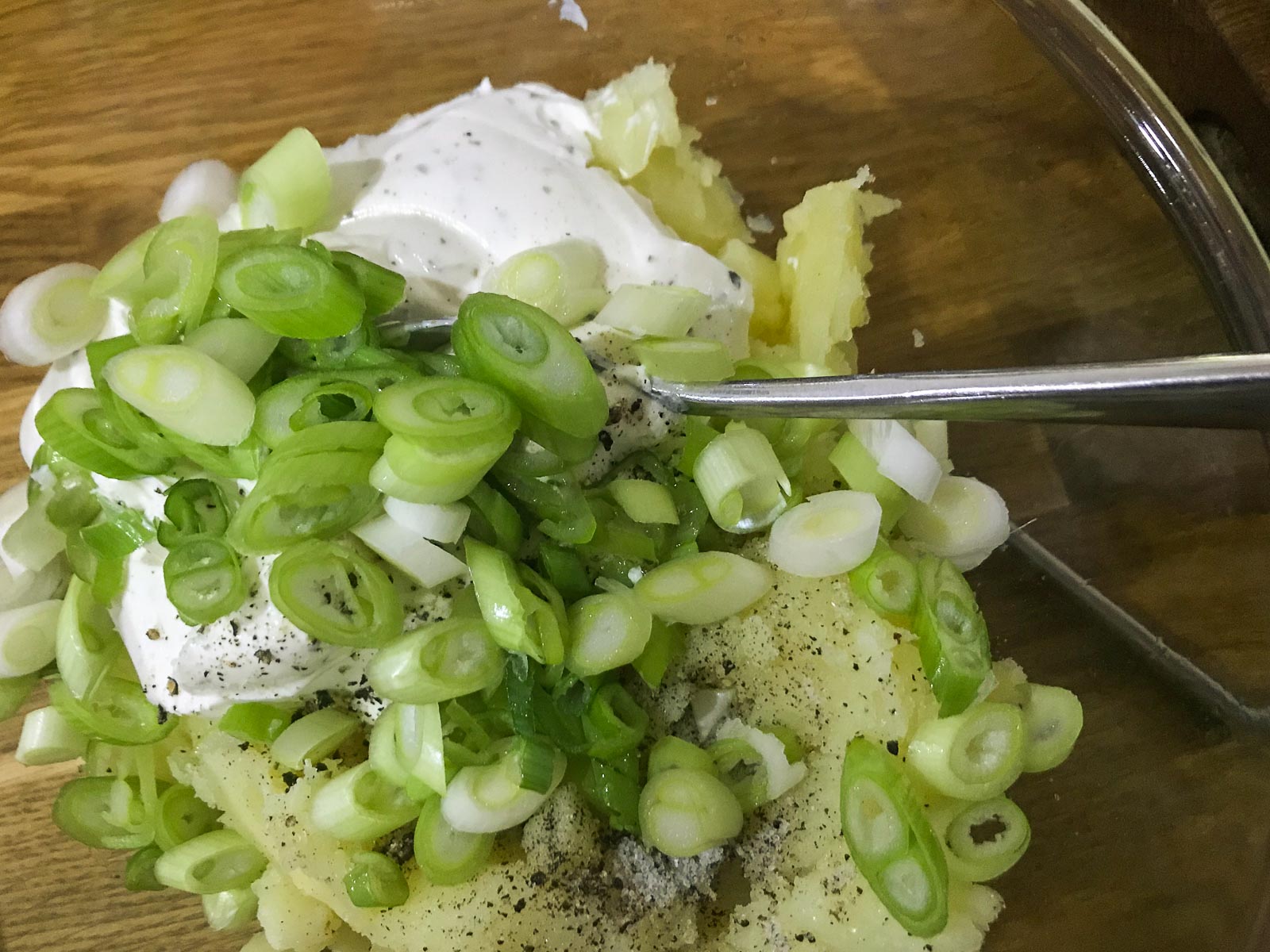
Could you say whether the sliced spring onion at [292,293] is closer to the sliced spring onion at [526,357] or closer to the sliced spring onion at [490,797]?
the sliced spring onion at [526,357]

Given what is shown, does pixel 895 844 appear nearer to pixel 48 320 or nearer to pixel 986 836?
pixel 986 836

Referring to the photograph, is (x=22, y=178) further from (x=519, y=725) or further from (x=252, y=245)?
(x=519, y=725)

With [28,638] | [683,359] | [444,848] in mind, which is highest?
[683,359]

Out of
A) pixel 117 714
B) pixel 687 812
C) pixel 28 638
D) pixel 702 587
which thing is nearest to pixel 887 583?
pixel 702 587

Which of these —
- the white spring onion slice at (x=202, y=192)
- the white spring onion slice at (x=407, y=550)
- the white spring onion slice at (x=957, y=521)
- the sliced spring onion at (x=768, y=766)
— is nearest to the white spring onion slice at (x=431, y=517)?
the white spring onion slice at (x=407, y=550)

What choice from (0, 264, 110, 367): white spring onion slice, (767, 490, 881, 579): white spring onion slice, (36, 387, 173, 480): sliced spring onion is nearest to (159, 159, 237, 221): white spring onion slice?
(0, 264, 110, 367): white spring onion slice

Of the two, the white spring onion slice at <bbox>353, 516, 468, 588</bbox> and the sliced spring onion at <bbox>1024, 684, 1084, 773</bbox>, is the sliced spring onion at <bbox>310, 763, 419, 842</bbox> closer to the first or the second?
the white spring onion slice at <bbox>353, 516, 468, 588</bbox>
